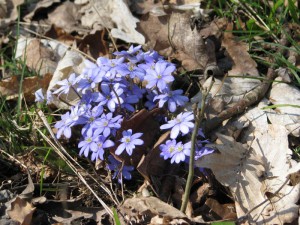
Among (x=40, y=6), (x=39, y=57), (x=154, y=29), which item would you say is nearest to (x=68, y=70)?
(x=39, y=57)

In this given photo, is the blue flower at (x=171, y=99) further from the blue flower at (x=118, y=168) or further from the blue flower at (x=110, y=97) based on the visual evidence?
the blue flower at (x=118, y=168)

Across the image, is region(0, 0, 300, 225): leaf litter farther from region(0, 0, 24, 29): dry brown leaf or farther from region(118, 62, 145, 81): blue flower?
region(0, 0, 24, 29): dry brown leaf

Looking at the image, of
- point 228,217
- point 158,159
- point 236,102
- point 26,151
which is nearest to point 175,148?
point 158,159

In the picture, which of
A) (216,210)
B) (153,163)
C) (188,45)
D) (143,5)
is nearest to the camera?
(216,210)

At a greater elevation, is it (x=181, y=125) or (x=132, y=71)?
(x=132, y=71)

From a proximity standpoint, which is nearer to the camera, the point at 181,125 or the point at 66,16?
the point at 181,125

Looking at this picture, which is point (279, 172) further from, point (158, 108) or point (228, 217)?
point (158, 108)

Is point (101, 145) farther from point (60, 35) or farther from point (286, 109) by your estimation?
point (60, 35)
